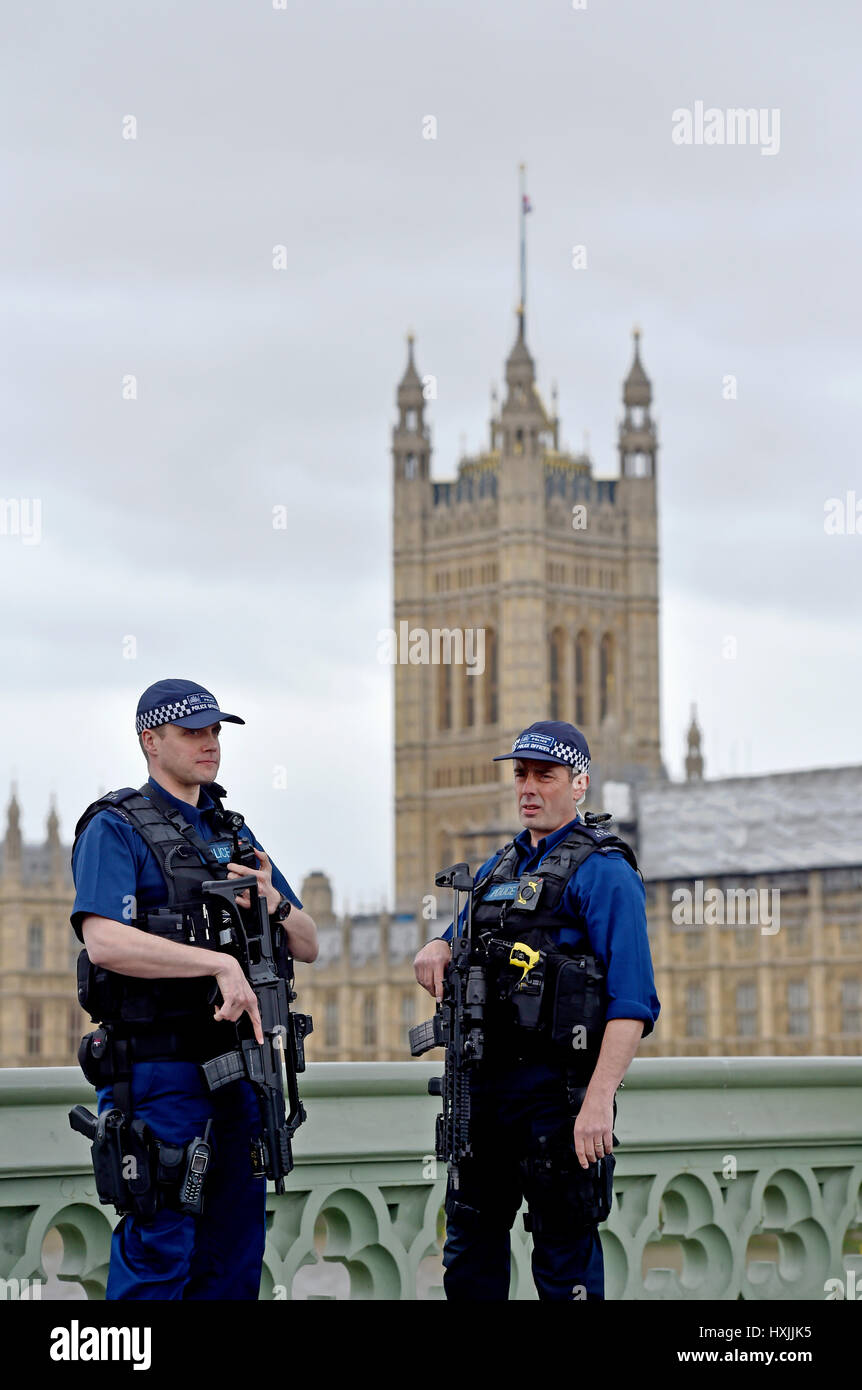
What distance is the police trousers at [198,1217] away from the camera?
5.11m

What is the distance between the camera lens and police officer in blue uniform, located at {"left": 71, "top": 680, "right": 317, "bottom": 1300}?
510 cm

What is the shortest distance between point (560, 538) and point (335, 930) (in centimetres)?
3605

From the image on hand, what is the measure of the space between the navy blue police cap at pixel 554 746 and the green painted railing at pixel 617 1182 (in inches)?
46.8

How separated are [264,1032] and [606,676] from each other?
111275mm

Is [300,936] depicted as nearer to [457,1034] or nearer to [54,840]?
[457,1034]

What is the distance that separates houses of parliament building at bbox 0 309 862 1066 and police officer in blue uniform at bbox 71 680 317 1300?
5172cm

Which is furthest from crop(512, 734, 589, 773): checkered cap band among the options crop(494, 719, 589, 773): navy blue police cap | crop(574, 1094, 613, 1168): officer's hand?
crop(574, 1094, 613, 1168): officer's hand

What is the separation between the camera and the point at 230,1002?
5.07m

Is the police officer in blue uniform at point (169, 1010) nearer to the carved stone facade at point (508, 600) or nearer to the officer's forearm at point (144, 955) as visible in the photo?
the officer's forearm at point (144, 955)

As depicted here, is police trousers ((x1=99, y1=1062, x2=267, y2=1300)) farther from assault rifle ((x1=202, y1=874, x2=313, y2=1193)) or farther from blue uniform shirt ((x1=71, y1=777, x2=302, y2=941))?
blue uniform shirt ((x1=71, y1=777, x2=302, y2=941))

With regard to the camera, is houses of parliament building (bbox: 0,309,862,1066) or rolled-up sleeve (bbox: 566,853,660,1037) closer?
rolled-up sleeve (bbox: 566,853,660,1037)

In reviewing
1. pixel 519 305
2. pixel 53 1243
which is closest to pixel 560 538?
pixel 519 305

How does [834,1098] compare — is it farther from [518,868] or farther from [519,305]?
[519,305]

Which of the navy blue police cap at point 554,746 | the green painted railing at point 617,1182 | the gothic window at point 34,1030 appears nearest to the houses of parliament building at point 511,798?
the gothic window at point 34,1030
